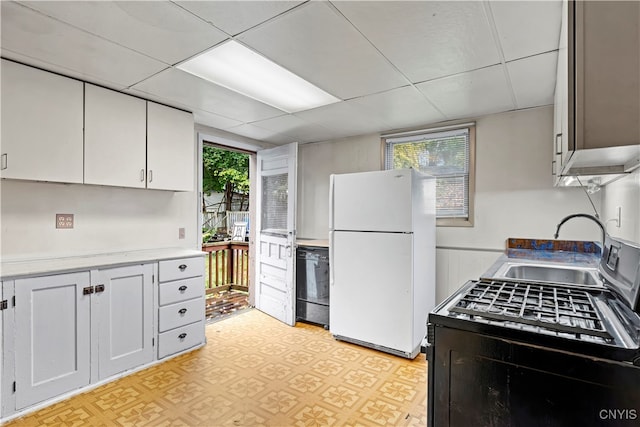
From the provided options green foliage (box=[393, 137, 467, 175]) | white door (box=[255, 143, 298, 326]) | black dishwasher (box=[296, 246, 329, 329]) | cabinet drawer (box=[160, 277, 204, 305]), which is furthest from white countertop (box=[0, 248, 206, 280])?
green foliage (box=[393, 137, 467, 175])

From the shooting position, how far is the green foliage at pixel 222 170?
7785 mm

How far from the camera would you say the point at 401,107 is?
302 cm

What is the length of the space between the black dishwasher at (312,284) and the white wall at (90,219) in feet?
4.01

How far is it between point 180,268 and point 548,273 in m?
2.89

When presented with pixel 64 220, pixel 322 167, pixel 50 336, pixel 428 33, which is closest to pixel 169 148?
pixel 64 220

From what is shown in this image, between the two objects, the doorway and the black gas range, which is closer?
the black gas range

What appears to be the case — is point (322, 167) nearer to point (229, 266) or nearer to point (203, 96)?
point (203, 96)

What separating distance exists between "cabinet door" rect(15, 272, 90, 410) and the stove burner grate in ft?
8.16

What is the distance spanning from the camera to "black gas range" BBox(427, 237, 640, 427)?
3.00 ft

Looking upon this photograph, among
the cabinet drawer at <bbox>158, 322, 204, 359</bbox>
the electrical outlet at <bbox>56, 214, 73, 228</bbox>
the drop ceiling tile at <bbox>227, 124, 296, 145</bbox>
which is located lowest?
the cabinet drawer at <bbox>158, 322, 204, 359</bbox>

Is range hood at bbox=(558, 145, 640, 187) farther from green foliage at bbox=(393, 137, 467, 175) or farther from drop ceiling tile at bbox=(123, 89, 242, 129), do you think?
drop ceiling tile at bbox=(123, 89, 242, 129)

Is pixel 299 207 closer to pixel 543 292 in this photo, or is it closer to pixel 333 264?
pixel 333 264

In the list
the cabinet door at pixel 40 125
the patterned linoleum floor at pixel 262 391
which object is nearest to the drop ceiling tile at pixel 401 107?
the cabinet door at pixel 40 125

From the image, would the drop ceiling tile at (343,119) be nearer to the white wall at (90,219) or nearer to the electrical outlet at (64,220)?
the white wall at (90,219)
